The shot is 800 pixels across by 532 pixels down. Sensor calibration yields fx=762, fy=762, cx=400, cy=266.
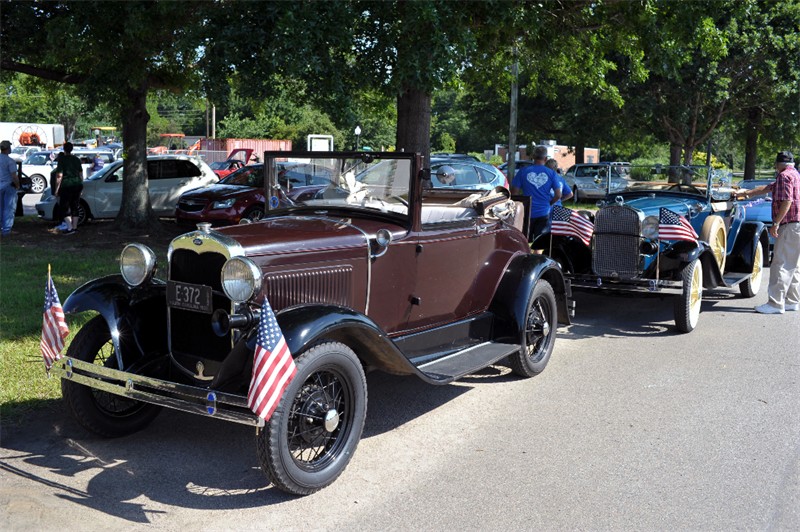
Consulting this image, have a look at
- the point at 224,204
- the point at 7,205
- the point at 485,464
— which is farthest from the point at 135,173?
the point at 485,464

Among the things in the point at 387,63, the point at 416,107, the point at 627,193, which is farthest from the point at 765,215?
the point at 387,63

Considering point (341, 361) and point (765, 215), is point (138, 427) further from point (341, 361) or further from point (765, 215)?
point (765, 215)

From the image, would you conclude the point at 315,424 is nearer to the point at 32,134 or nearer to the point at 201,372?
the point at 201,372

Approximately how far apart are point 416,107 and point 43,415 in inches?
267

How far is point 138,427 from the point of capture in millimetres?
4973

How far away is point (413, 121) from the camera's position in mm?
10633

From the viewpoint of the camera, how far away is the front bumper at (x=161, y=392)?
3.91 meters

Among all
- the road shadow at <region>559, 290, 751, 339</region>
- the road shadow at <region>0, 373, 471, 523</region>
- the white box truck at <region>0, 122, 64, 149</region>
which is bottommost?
the road shadow at <region>0, 373, 471, 523</region>

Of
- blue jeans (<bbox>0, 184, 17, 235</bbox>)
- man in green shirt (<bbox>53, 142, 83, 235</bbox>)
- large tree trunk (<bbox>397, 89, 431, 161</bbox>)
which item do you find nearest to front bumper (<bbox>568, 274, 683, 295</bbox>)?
large tree trunk (<bbox>397, 89, 431, 161</bbox>)

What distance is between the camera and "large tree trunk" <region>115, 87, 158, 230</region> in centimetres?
1471

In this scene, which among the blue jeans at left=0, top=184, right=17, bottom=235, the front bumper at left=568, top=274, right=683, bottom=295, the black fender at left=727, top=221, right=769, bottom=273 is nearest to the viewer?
the front bumper at left=568, top=274, right=683, bottom=295

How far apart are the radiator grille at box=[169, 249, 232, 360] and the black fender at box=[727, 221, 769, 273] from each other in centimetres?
753

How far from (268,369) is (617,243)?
570 cm

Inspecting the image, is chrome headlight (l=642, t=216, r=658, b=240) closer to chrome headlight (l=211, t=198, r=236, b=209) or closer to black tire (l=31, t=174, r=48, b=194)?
chrome headlight (l=211, t=198, r=236, b=209)
